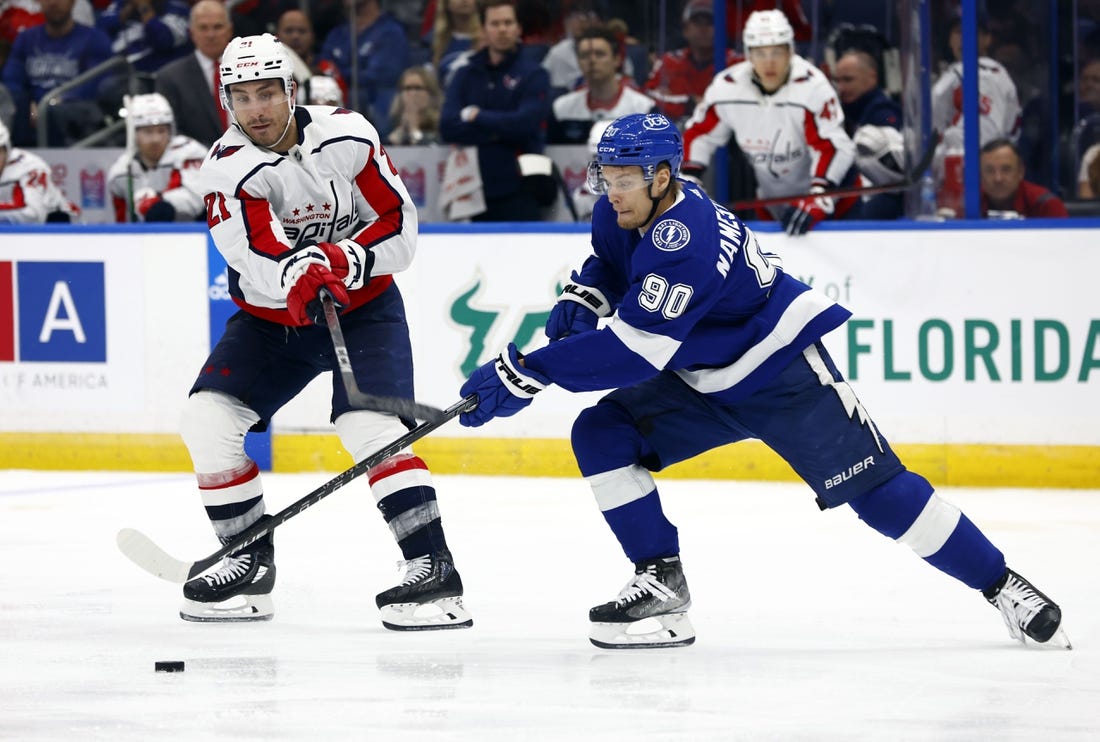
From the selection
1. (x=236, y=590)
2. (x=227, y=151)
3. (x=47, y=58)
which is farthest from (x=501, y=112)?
(x=236, y=590)

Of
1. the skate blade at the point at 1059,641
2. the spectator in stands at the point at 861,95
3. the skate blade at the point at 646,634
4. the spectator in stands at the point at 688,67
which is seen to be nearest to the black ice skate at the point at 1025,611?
the skate blade at the point at 1059,641

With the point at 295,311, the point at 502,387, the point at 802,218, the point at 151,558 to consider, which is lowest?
the point at 151,558

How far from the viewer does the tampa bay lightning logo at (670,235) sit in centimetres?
322

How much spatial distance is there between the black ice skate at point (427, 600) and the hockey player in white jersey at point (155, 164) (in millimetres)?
3285

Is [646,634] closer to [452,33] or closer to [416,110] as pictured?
[416,110]

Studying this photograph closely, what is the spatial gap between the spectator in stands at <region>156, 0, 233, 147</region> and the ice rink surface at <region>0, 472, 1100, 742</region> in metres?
1.99

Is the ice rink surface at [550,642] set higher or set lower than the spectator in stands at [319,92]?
lower

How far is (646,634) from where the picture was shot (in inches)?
137

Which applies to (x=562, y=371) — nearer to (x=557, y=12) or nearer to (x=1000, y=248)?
(x=1000, y=248)

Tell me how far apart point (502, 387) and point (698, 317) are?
39 centimetres

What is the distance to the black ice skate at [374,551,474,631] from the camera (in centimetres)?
365

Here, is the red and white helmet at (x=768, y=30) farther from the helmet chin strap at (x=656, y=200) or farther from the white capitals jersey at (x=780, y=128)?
the helmet chin strap at (x=656, y=200)

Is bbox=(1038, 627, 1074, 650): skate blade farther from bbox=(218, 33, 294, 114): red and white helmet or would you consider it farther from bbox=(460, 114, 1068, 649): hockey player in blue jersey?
bbox=(218, 33, 294, 114): red and white helmet

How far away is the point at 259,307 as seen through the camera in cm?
381
